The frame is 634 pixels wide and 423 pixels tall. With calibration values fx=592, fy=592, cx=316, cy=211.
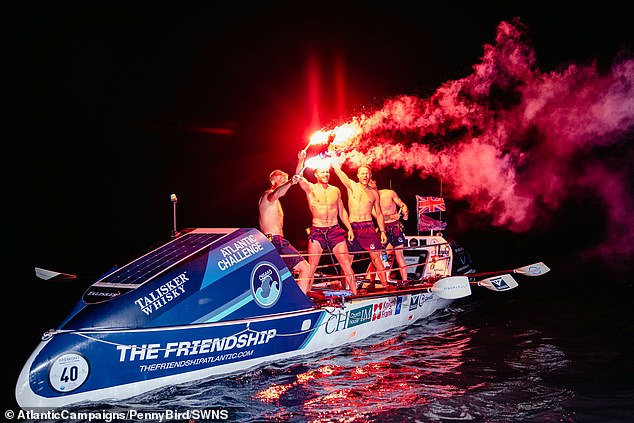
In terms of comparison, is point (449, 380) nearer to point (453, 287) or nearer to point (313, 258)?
point (453, 287)

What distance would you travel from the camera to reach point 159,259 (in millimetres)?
7566

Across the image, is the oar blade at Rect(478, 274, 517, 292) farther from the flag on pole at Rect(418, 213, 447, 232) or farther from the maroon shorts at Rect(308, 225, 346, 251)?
the flag on pole at Rect(418, 213, 447, 232)

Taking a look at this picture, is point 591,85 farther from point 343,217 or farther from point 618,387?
point 618,387

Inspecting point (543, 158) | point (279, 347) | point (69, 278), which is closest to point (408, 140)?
point (279, 347)

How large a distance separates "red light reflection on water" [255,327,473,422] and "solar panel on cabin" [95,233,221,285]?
1947 mm

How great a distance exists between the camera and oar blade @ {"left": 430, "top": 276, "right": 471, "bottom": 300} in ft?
30.3

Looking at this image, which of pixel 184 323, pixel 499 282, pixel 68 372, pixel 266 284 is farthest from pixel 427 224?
pixel 68 372

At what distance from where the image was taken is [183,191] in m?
39.0

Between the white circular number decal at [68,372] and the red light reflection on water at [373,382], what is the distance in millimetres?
1943

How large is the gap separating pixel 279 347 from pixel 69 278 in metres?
3.27

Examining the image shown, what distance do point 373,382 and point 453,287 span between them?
245 centimetres

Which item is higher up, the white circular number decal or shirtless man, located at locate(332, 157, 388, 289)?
shirtless man, located at locate(332, 157, 388, 289)

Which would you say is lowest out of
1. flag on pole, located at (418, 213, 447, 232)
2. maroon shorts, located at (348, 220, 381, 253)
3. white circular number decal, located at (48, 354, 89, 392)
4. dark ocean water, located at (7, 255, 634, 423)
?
dark ocean water, located at (7, 255, 634, 423)

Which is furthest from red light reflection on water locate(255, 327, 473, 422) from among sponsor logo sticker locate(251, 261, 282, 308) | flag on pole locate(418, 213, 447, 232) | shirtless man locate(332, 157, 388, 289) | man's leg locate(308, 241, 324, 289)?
flag on pole locate(418, 213, 447, 232)
